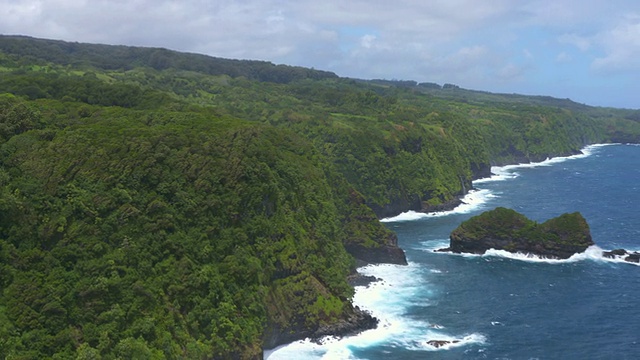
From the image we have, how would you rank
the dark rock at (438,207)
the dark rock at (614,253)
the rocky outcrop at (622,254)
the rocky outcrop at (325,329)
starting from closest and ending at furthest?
the rocky outcrop at (325,329), the rocky outcrop at (622,254), the dark rock at (614,253), the dark rock at (438,207)

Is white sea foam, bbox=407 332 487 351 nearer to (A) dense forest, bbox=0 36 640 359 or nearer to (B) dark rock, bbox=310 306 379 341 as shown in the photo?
(B) dark rock, bbox=310 306 379 341

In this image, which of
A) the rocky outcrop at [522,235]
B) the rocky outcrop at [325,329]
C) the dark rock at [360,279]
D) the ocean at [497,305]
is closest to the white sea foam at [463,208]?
the ocean at [497,305]

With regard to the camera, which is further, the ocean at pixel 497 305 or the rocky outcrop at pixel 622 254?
the rocky outcrop at pixel 622 254

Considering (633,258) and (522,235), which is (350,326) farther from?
(633,258)

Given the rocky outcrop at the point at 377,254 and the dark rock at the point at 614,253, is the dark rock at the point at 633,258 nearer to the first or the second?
the dark rock at the point at 614,253

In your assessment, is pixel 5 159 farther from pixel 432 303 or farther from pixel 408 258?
pixel 408 258
